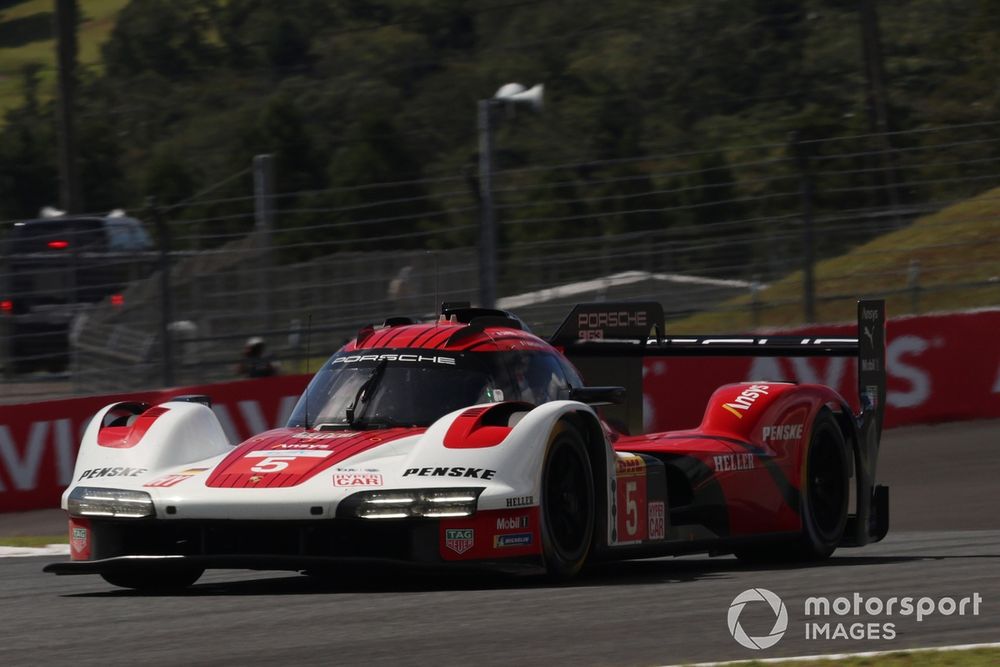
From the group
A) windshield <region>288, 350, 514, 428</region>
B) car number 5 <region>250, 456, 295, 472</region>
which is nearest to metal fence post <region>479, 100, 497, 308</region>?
windshield <region>288, 350, 514, 428</region>

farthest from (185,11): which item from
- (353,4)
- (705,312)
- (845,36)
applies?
(705,312)

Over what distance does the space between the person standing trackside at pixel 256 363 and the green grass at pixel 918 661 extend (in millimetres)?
10488

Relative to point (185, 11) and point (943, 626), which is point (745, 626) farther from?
point (185, 11)

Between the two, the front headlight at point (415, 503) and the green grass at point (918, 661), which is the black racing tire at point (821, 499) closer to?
the front headlight at point (415, 503)

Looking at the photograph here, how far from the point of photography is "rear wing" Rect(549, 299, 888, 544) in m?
9.36

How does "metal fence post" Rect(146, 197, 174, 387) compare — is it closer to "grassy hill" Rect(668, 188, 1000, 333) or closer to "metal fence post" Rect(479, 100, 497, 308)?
"metal fence post" Rect(479, 100, 497, 308)

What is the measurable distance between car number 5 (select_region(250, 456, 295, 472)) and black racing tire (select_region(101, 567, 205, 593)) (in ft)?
2.17

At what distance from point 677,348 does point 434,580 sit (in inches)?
103

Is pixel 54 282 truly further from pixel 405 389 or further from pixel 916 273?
pixel 916 273

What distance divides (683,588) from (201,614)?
188cm

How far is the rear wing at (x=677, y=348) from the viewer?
368 inches

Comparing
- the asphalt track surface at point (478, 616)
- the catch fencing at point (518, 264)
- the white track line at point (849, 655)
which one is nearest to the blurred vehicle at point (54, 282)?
the catch fencing at point (518, 264)

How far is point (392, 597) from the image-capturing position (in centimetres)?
673
